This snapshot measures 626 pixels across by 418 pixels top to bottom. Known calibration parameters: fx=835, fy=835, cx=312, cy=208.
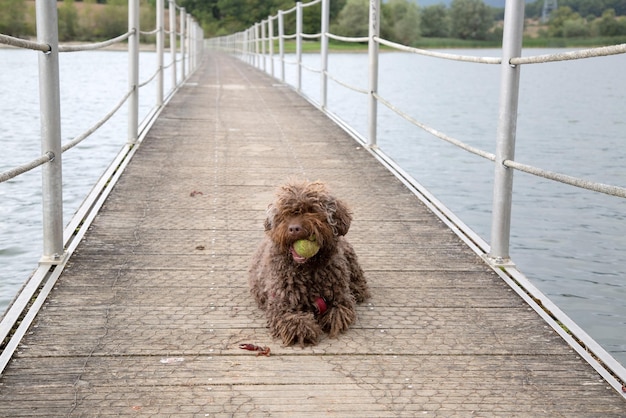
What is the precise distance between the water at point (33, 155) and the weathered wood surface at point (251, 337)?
0.76 meters

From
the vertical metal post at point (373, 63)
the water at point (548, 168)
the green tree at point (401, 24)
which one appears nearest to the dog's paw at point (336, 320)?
the water at point (548, 168)

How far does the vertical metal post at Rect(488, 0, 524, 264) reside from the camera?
3.75 metres

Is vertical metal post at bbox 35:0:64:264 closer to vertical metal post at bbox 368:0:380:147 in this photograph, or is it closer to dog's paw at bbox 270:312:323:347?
dog's paw at bbox 270:312:323:347

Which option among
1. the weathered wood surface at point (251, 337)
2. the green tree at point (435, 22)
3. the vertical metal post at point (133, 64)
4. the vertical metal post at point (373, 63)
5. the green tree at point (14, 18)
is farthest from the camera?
the green tree at point (435, 22)

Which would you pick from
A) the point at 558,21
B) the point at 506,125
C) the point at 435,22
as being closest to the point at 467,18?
the point at 435,22

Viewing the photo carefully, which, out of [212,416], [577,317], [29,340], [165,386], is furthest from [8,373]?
[577,317]

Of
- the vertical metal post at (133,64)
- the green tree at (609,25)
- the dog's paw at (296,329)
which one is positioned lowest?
the dog's paw at (296,329)

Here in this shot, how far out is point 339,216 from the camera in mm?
3016

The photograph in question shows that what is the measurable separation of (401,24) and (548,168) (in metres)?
25.0

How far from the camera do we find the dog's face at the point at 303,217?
289cm

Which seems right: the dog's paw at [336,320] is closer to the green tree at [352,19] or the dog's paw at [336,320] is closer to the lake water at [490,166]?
the lake water at [490,166]

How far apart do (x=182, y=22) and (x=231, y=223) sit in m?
11.7

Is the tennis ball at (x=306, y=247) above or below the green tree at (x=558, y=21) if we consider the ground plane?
below

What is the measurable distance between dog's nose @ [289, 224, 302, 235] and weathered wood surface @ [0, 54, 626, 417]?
394 millimetres
